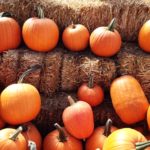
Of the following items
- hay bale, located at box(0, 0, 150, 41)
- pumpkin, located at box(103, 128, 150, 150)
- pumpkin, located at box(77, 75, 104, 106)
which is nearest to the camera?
pumpkin, located at box(103, 128, 150, 150)

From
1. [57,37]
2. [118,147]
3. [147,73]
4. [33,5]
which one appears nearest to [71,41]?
[57,37]

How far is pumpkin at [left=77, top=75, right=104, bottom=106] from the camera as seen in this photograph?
2.85 meters

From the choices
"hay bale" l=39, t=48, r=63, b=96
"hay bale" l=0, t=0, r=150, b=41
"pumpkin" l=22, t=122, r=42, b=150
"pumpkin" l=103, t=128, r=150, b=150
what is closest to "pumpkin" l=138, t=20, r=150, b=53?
"hay bale" l=0, t=0, r=150, b=41

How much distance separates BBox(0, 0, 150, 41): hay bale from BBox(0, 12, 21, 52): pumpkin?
134 millimetres

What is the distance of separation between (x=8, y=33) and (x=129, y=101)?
1135 millimetres

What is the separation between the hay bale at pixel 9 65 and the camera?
2854mm

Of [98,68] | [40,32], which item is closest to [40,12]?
[40,32]

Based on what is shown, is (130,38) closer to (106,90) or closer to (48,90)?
(106,90)

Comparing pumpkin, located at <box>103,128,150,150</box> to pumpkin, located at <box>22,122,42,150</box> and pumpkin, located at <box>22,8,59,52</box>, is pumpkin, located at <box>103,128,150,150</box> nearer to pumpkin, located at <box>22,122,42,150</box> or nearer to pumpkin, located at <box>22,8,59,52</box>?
pumpkin, located at <box>22,122,42,150</box>

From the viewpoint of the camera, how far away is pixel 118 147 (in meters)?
2.35

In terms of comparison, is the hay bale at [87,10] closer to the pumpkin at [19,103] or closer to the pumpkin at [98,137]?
the pumpkin at [19,103]

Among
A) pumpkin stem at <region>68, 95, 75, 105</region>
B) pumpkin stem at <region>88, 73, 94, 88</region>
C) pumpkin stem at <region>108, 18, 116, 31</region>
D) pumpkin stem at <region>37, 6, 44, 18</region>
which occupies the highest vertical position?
pumpkin stem at <region>37, 6, 44, 18</region>

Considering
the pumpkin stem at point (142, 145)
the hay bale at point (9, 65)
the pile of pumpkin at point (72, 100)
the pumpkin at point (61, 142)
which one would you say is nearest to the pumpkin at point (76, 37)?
the pile of pumpkin at point (72, 100)

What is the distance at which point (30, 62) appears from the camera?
9.35 feet
